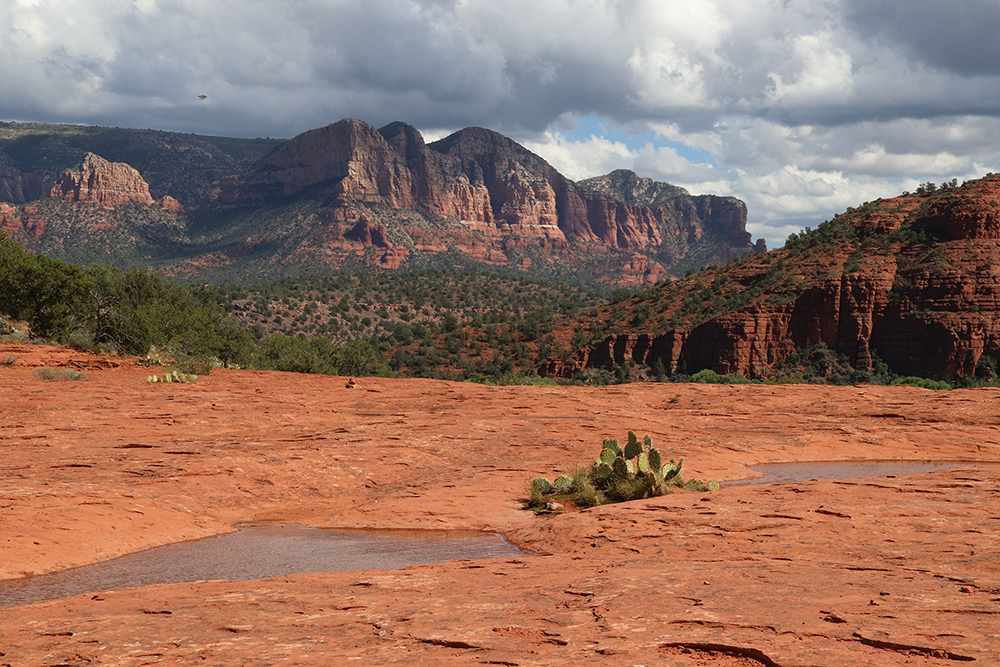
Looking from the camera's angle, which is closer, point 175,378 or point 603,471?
point 603,471

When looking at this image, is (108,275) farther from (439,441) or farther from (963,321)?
(963,321)

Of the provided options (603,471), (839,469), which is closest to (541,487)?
(603,471)

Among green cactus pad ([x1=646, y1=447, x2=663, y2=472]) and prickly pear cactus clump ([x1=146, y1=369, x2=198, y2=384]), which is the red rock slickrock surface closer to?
prickly pear cactus clump ([x1=146, y1=369, x2=198, y2=384])

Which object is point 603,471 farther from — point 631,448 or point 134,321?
point 134,321

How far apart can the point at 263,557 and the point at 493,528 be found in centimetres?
399

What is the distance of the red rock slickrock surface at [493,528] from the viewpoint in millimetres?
6703

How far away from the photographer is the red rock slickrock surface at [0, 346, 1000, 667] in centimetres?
670

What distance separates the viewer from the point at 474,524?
1384cm

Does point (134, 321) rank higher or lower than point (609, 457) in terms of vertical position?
higher

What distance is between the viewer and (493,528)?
13.7m

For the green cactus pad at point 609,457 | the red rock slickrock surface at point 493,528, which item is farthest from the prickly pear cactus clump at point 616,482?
the red rock slickrock surface at point 493,528

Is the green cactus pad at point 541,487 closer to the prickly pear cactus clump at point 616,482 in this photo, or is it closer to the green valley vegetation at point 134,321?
the prickly pear cactus clump at point 616,482

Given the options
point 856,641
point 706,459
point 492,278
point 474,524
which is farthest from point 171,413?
point 492,278

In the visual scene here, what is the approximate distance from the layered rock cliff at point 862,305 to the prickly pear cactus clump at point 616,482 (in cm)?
5354
